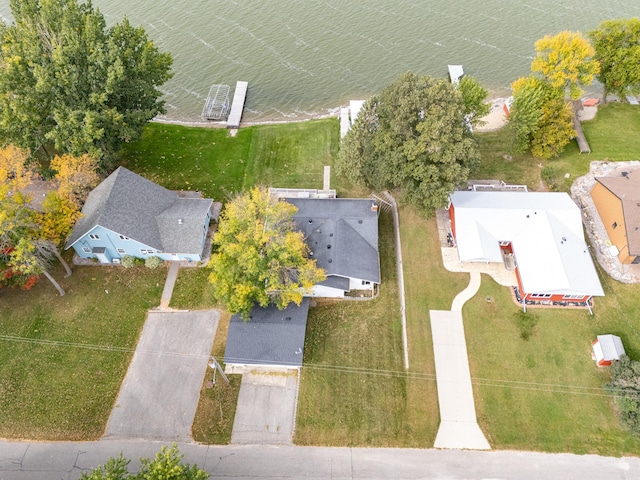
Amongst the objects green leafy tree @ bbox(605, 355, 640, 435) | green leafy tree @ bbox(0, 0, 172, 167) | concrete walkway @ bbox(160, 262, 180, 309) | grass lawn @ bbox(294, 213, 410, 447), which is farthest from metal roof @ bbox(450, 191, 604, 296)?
green leafy tree @ bbox(0, 0, 172, 167)

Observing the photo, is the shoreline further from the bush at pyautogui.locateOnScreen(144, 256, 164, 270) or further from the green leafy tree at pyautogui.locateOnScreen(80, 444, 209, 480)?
the green leafy tree at pyautogui.locateOnScreen(80, 444, 209, 480)

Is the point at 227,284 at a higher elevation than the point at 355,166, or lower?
lower

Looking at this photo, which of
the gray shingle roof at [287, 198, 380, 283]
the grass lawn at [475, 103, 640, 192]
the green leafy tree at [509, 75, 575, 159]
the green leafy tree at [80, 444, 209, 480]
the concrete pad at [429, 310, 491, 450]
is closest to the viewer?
the green leafy tree at [80, 444, 209, 480]

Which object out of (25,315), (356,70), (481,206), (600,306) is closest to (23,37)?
(25,315)

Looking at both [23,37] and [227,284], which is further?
[23,37]

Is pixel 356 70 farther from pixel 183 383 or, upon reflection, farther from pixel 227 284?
pixel 183 383

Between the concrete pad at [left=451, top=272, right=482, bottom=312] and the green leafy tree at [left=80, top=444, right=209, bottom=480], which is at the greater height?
the concrete pad at [left=451, top=272, right=482, bottom=312]

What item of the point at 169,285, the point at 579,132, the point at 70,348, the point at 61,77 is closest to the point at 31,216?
the point at 70,348

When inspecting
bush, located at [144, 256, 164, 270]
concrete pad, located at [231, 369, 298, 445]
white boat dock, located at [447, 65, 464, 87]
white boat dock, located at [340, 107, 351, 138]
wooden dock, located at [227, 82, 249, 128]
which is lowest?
concrete pad, located at [231, 369, 298, 445]
